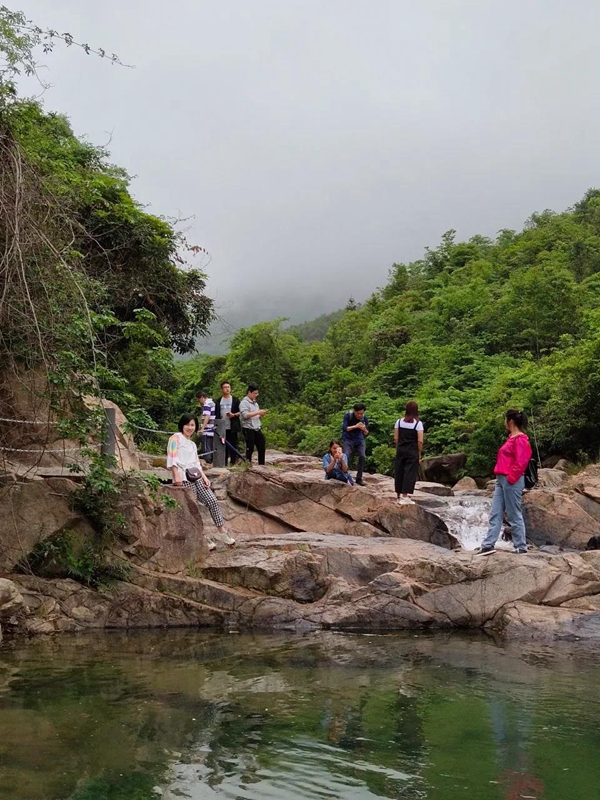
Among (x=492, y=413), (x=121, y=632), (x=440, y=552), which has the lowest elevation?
(x=121, y=632)

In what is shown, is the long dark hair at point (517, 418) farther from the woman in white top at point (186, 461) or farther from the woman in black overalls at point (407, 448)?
the woman in white top at point (186, 461)

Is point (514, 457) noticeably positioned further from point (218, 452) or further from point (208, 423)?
point (208, 423)

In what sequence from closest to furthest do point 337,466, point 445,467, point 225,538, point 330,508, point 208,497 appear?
point 208,497 < point 225,538 < point 330,508 < point 337,466 < point 445,467

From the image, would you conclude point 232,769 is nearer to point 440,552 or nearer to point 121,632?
point 121,632

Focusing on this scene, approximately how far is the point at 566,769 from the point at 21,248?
6739 mm

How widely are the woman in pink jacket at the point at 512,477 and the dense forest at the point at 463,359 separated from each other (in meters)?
14.0

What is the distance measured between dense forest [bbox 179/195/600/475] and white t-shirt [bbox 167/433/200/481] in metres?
16.1

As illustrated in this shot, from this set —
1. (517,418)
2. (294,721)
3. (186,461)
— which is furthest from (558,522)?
(294,721)

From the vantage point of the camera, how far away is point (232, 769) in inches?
200

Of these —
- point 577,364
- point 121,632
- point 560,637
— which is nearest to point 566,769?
point 560,637

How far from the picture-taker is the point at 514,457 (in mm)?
11031

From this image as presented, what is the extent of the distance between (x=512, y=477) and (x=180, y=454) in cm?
450

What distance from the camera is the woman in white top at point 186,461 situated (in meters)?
11.3

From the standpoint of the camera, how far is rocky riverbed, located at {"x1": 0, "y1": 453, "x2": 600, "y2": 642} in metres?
9.95
